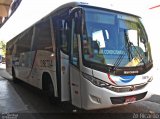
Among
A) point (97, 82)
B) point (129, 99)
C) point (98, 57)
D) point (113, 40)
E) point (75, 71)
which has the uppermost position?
point (113, 40)

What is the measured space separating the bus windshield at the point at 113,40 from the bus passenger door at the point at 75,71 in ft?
1.06

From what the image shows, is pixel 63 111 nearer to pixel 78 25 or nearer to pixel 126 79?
pixel 126 79

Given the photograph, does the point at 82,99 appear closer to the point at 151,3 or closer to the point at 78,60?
the point at 78,60

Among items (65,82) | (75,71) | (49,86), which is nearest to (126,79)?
(75,71)

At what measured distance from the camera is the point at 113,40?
255 inches

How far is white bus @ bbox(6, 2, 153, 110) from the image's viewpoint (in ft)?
20.0

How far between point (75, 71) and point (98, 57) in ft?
2.36

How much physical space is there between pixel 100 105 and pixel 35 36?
5044 mm

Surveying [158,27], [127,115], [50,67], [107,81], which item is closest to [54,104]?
[50,67]

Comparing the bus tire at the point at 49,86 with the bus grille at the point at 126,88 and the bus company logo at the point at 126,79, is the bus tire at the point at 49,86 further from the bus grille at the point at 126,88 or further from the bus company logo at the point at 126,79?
the bus company logo at the point at 126,79

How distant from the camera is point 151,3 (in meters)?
15.2

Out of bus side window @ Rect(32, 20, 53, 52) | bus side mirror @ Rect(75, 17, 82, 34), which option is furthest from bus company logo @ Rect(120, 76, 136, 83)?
bus side window @ Rect(32, 20, 53, 52)

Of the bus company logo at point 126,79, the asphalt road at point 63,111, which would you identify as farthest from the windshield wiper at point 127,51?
the asphalt road at point 63,111

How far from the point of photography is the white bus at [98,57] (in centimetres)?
609
